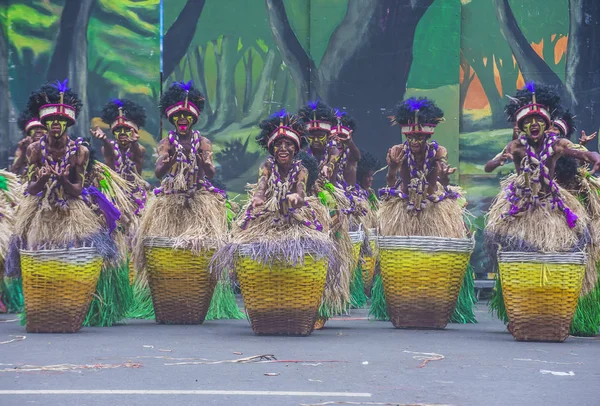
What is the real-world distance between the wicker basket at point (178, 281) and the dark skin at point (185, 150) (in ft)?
1.75

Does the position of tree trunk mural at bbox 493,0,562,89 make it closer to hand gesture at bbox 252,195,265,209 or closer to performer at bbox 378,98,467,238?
performer at bbox 378,98,467,238

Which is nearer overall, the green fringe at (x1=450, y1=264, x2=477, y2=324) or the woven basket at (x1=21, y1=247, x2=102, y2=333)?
the woven basket at (x1=21, y1=247, x2=102, y2=333)

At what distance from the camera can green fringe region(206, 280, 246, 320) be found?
9039 mm

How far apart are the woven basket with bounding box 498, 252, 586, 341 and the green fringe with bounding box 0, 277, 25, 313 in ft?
13.7

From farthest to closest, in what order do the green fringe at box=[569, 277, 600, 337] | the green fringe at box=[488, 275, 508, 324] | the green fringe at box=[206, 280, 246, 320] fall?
1. the green fringe at box=[206, 280, 246, 320]
2. the green fringe at box=[488, 275, 508, 324]
3. the green fringe at box=[569, 277, 600, 337]

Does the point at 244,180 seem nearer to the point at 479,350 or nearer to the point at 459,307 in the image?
the point at 459,307

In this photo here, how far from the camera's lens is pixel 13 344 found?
6.98m

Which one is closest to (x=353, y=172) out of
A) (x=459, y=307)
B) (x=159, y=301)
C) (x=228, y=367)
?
(x=459, y=307)

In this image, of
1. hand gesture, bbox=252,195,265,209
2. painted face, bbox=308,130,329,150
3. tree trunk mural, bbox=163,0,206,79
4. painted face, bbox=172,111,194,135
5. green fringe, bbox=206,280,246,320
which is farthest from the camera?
tree trunk mural, bbox=163,0,206,79

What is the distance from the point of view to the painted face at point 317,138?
30.5ft

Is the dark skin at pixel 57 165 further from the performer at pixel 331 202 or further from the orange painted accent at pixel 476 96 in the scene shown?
the orange painted accent at pixel 476 96

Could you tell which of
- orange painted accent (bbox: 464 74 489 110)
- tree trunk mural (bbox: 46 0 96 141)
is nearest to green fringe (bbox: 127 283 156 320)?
tree trunk mural (bbox: 46 0 96 141)

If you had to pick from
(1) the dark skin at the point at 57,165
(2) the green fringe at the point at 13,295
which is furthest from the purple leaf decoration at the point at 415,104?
(2) the green fringe at the point at 13,295

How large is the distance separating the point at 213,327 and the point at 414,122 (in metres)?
2.07
